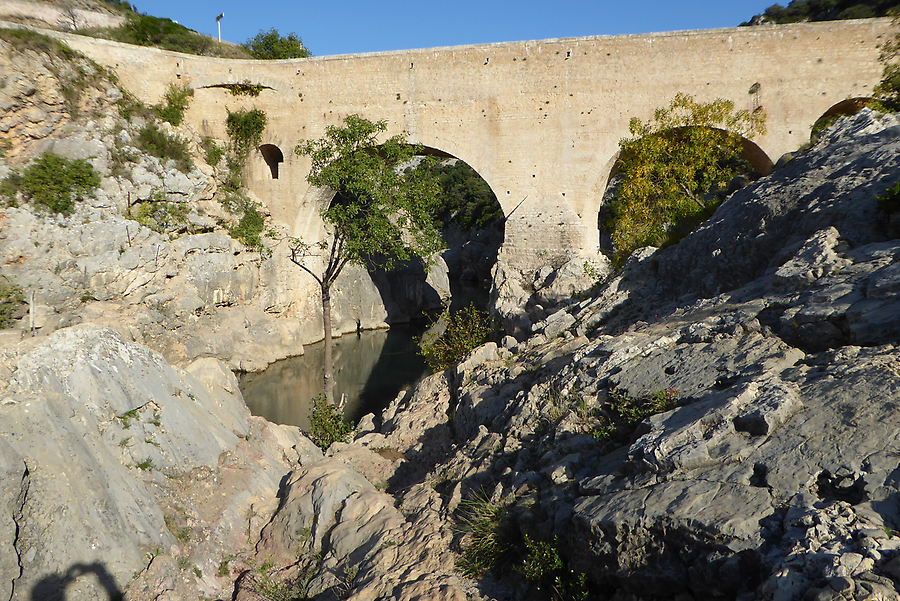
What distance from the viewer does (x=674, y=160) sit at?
1031cm

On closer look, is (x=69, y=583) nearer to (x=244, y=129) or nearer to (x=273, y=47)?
(x=244, y=129)

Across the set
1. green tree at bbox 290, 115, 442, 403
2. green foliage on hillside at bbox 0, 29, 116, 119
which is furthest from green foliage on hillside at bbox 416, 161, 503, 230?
green tree at bbox 290, 115, 442, 403

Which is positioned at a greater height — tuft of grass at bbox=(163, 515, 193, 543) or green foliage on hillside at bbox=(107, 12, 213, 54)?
green foliage on hillside at bbox=(107, 12, 213, 54)

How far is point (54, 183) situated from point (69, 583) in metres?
10.9

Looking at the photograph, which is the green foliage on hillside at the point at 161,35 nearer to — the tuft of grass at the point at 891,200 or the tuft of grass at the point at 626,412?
the tuft of grass at the point at 626,412

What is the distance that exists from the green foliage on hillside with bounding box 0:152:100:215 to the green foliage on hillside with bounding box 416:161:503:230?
19.5 metres

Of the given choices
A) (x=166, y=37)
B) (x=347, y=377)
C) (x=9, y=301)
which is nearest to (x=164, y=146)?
(x=9, y=301)

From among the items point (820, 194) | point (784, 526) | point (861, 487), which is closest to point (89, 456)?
point (784, 526)

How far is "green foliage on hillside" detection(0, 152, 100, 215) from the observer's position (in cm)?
1115

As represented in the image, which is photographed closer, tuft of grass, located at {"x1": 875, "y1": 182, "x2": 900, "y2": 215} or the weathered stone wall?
tuft of grass, located at {"x1": 875, "y1": 182, "x2": 900, "y2": 215}

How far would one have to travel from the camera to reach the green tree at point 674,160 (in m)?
10.1

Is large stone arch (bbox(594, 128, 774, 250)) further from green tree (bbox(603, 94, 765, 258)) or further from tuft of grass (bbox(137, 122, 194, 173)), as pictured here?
tuft of grass (bbox(137, 122, 194, 173))

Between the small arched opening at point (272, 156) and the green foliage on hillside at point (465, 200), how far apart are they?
15.6 m

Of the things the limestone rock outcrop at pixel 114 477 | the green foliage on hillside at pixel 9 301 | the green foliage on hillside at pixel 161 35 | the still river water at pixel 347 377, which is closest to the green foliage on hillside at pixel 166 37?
the green foliage on hillside at pixel 161 35
